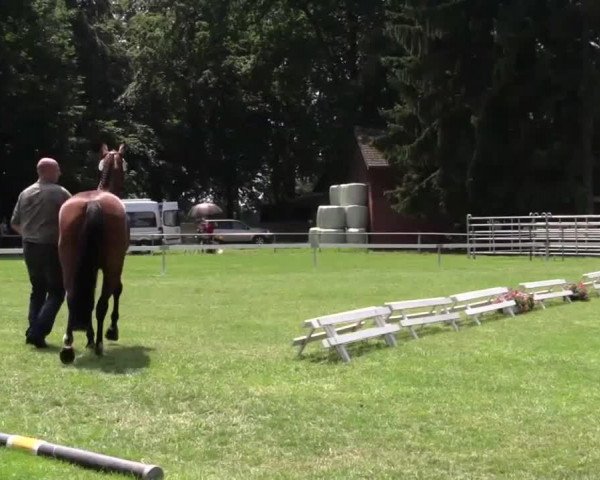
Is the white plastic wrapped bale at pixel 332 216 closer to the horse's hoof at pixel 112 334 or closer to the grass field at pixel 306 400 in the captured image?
the grass field at pixel 306 400

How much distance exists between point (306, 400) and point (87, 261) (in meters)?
3.10

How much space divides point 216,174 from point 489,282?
4343cm

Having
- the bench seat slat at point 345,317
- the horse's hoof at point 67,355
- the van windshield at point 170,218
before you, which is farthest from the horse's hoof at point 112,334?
the van windshield at point 170,218

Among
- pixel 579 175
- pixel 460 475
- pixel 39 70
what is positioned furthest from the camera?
pixel 39 70

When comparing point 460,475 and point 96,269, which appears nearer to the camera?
point 460,475

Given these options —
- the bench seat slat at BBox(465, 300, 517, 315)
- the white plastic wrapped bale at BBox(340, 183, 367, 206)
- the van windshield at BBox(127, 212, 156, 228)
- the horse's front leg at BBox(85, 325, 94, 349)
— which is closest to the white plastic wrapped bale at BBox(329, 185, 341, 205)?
the white plastic wrapped bale at BBox(340, 183, 367, 206)

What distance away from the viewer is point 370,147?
2013 inches

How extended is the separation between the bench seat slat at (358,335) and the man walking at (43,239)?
3.03 metres

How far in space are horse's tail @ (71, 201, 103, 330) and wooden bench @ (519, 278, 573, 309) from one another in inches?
336

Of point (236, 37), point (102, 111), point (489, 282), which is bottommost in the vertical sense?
point (489, 282)

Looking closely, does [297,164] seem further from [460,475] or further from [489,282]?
[460,475]

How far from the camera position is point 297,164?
210 ft

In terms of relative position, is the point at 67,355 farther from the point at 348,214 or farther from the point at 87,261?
the point at 348,214

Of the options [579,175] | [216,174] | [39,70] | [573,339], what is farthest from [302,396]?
[216,174]
